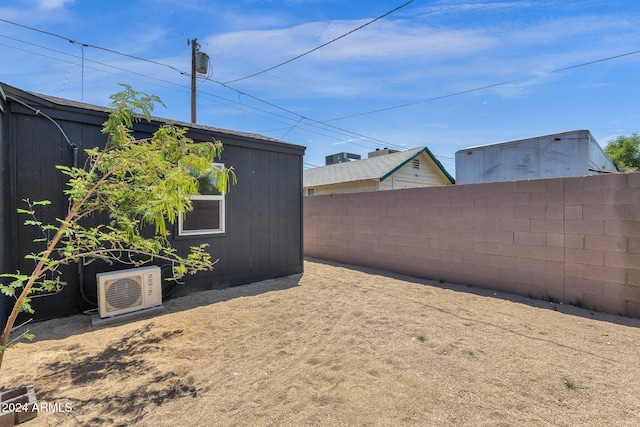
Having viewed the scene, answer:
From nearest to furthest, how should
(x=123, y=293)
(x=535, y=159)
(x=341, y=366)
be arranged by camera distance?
(x=341, y=366), (x=123, y=293), (x=535, y=159)

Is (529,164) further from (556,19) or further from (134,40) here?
(134,40)

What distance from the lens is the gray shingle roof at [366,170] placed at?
12.6m

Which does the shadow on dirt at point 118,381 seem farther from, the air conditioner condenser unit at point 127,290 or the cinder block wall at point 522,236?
the cinder block wall at point 522,236

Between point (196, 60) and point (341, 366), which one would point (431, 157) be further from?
point (341, 366)

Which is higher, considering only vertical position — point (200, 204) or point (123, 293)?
point (200, 204)

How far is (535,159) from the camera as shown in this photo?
298 inches

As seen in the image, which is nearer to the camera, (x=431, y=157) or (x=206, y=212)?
(x=206, y=212)

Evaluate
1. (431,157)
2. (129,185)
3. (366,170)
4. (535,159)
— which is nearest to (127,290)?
(129,185)

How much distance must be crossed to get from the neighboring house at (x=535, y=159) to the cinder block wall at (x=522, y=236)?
12.3 ft

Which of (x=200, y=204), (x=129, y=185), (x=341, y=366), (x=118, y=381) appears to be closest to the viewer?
(x=118, y=381)

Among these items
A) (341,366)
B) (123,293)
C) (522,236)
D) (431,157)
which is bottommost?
(341,366)

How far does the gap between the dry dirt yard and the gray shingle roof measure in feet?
29.4

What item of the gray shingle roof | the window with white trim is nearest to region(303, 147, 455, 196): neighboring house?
the gray shingle roof

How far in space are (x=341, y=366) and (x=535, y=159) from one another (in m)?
7.98
